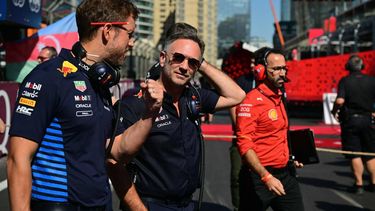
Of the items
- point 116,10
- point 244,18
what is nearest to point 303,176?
point 116,10

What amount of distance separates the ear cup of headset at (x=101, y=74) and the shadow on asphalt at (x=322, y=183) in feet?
20.5

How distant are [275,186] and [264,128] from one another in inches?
21.0

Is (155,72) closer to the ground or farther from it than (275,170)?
farther from it

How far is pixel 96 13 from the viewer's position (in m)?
2.40

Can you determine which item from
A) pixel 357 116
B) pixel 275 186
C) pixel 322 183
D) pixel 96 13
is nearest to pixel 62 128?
pixel 96 13

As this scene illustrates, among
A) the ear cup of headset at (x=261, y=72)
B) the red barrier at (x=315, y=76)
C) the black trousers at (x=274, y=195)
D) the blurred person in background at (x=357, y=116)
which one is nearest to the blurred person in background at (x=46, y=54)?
the ear cup of headset at (x=261, y=72)

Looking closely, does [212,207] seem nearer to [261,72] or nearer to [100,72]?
[261,72]

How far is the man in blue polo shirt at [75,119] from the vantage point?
2.19 meters

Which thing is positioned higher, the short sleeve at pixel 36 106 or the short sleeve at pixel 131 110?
the short sleeve at pixel 36 106

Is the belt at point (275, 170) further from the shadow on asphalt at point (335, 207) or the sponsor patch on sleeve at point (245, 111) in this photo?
the shadow on asphalt at point (335, 207)

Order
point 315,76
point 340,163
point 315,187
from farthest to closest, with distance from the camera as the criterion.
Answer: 1. point 315,76
2. point 340,163
3. point 315,187

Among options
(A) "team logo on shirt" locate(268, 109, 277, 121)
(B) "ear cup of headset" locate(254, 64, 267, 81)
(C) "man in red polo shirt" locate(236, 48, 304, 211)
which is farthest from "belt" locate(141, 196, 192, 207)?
(B) "ear cup of headset" locate(254, 64, 267, 81)

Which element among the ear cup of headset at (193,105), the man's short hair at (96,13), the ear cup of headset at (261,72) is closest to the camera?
the man's short hair at (96,13)

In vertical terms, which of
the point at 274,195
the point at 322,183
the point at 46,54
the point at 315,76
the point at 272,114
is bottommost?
the point at 322,183
